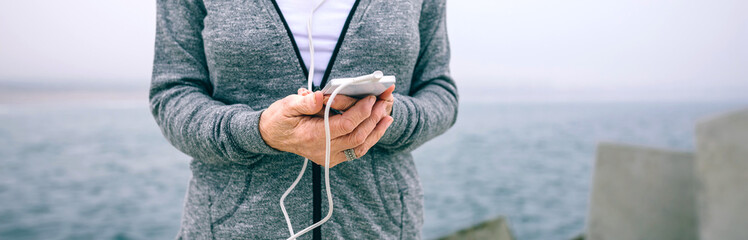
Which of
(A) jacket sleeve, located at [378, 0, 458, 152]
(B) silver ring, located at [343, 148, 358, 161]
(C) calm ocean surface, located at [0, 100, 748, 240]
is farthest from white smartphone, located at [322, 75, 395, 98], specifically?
(C) calm ocean surface, located at [0, 100, 748, 240]

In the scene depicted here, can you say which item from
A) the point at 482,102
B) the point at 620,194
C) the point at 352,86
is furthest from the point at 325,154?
the point at 482,102

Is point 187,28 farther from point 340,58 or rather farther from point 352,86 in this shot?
point 352,86

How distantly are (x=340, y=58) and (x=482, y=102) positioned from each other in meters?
78.6

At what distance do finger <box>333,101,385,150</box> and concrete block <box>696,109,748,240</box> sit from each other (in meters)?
3.80

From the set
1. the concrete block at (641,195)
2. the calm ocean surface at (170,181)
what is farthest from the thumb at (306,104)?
the calm ocean surface at (170,181)

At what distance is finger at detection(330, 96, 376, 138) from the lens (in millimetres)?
638

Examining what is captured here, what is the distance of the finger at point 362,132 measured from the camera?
670 mm

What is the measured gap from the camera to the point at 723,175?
3393mm

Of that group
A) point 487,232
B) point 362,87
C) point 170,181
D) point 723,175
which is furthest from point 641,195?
point 170,181

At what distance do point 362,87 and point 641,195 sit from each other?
179 inches

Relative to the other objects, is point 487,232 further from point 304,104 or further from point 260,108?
point 304,104

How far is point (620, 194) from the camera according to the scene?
4.27 metres

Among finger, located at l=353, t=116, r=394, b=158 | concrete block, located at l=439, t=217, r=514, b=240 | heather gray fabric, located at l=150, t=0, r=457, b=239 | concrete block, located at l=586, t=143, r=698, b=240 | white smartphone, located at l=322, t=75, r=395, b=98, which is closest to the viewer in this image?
white smartphone, located at l=322, t=75, r=395, b=98

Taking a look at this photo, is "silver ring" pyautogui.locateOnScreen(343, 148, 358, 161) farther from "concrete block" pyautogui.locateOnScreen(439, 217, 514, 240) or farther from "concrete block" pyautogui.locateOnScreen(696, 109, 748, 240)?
"concrete block" pyautogui.locateOnScreen(696, 109, 748, 240)
